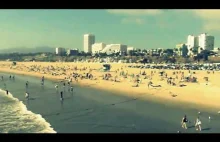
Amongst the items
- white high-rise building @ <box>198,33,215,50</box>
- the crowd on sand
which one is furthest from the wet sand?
white high-rise building @ <box>198,33,215,50</box>

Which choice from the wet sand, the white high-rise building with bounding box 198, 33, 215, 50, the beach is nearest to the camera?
the wet sand

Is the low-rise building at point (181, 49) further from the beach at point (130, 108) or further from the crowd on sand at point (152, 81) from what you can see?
the beach at point (130, 108)

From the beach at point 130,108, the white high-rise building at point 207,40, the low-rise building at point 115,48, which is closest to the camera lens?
the beach at point 130,108

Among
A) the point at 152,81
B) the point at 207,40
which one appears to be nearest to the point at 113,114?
the point at 152,81

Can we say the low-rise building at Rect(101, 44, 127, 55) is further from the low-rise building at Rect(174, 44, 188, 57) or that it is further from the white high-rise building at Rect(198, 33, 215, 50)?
the white high-rise building at Rect(198, 33, 215, 50)

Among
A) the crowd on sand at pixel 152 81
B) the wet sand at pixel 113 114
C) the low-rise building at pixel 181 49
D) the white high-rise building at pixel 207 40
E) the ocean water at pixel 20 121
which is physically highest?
the white high-rise building at pixel 207 40

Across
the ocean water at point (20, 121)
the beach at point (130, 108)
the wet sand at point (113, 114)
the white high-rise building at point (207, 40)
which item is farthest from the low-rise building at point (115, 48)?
the ocean water at point (20, 121)

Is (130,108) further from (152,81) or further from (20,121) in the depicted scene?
(152,81)

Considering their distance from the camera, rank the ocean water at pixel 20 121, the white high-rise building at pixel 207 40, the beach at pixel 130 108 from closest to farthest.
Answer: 1. the ocean water at pixel 20 121
2. the beach at pixel 130 108
3. the white high-rise building at pixel 207 40
